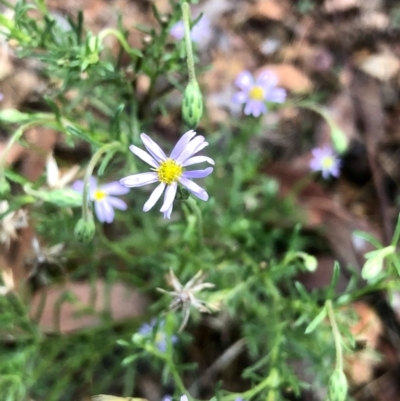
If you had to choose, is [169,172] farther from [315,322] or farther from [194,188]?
[315,322]

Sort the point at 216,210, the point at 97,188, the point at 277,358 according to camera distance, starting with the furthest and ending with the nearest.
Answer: the point at 216,210 → the point at 97,188 → the point at 277,358

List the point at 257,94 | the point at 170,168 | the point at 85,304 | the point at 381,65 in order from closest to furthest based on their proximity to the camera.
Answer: the point at 170,168
the point at 257,94
the point at 85,304
the point at 381,65

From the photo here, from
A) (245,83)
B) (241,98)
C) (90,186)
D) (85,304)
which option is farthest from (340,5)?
(85,304)

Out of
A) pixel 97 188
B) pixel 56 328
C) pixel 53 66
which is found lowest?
pixel 56 328

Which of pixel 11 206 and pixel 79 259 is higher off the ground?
pixel 11 206

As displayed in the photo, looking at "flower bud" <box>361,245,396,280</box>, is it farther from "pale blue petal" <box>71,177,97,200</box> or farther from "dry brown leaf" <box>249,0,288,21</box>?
"dry brown leaf" <box>249,0,288,21</box>

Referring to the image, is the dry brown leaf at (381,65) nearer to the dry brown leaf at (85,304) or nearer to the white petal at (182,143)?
the dry brown leaf at (85,304)

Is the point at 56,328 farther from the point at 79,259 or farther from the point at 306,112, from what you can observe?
the point at 306,112

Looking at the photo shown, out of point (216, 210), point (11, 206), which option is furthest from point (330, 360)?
point (11, 206)
